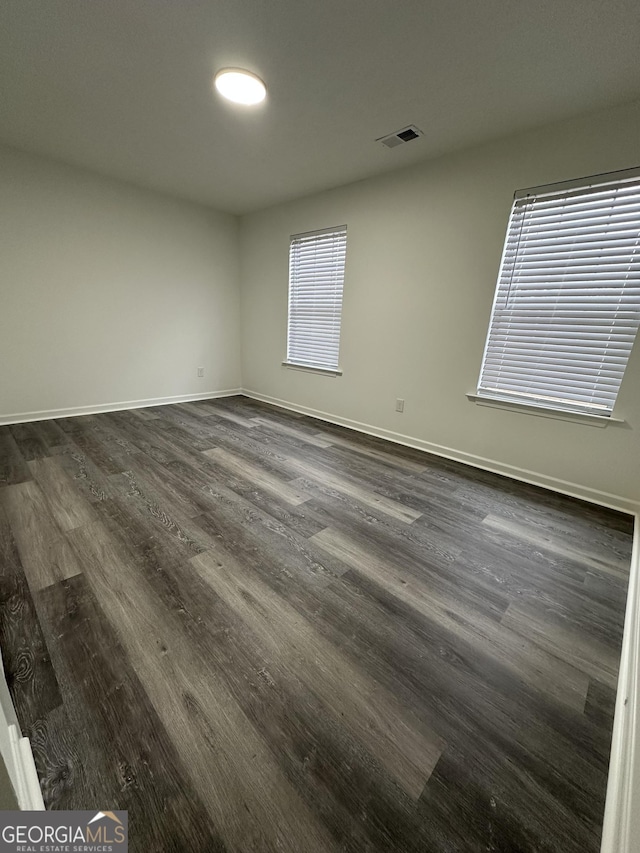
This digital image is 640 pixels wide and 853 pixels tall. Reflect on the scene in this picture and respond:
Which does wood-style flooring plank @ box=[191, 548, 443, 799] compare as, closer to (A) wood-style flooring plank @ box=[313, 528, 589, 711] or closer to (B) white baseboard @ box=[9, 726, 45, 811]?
(A) wood-style flooring plank @ box=[313, 528, 589, 711]

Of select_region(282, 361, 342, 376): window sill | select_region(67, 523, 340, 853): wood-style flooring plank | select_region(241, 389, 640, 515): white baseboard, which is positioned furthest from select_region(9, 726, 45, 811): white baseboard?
select_region(282, 361, 342, 376): window sill

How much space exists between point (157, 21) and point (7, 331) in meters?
2.93

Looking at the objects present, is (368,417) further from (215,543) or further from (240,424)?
(215,543)

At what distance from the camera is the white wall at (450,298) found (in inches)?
84.2

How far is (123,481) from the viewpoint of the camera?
87.7 inches

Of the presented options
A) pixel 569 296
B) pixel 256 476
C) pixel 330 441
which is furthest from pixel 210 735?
pixel 569 296

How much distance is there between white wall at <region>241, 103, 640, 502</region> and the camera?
2139mm

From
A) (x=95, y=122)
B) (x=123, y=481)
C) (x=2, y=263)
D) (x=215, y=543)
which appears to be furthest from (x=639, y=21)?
(x=2, y=263)

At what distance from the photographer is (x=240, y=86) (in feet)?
6.37

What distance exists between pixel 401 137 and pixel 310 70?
88 cm

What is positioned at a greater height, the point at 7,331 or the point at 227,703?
the point at 7,331

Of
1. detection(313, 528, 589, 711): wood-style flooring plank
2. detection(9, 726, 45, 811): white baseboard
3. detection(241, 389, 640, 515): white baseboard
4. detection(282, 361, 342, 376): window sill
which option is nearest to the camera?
detection(9, 726, 45, 811): white baseboard

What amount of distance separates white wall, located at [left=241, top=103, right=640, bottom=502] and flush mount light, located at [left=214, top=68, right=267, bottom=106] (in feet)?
4.62

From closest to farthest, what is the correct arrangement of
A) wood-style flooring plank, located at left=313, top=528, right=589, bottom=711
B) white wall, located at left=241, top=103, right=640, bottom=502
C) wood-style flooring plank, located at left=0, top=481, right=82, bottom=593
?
1. wood-style flooring plank, located at left=313, top=528, right=589, bottom=711
2. wood-style flooring plank, located at left=0, top=481, right=82, bottom=593
3. white wall, located at left=241, top=103, right=640, bottom=502
